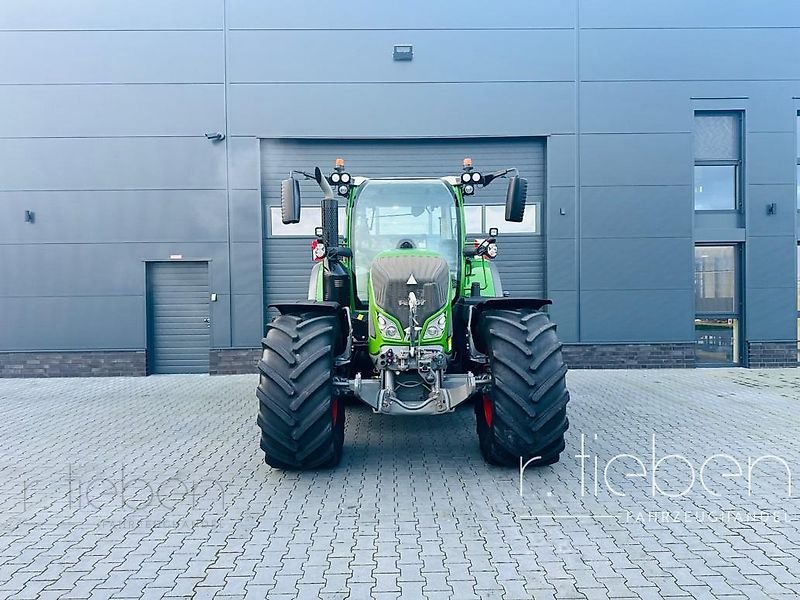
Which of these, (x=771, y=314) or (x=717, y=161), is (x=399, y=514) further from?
(x=717, y=161)

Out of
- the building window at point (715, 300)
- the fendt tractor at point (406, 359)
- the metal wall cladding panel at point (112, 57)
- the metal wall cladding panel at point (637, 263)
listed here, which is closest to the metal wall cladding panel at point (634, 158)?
the metal wall cladding panel at point (637, 263)

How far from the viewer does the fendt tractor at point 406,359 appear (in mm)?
4715

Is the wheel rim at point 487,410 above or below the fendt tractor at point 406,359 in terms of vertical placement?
below

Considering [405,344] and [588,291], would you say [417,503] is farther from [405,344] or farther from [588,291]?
[588,291]

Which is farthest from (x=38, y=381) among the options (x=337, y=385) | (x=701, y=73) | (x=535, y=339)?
(x=701, y=73)

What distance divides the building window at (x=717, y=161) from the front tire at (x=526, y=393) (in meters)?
8.05

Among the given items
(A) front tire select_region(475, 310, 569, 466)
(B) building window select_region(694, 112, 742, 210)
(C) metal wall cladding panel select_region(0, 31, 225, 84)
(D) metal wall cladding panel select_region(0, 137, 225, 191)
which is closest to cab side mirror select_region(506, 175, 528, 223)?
(A) front tire select_region(475, 310, 569, 466)

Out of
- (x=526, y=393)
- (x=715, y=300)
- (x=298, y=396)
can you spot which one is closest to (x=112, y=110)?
(x=298, y=396)

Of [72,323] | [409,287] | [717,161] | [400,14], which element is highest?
[400,14]

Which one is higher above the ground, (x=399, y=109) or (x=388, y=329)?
(x=399, y=109)

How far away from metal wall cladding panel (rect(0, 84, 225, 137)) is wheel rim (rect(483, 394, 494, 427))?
26.1 ft

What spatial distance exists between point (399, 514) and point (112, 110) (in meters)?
9.74

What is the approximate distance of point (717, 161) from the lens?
1091cm

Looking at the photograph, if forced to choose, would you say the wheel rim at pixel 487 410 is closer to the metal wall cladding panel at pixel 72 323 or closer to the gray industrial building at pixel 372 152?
the gray industrial building at pixel 372 152
